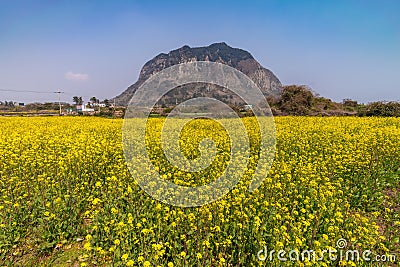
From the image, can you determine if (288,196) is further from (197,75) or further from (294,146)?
(197,75)

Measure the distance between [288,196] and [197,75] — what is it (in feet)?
22.8

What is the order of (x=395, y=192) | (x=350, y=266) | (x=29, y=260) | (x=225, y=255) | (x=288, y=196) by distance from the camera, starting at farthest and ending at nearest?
1. (x=395, y=192)
2. (x=288, y=196)
3. (x=29, y=260)
4. (x=225, y=255)
5. (x=350, y=266)

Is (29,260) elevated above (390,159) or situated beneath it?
situated beneath

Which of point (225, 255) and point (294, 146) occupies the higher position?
point (294, 146)

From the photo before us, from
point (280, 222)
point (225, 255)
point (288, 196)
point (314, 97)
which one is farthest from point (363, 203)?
point (314, 97)

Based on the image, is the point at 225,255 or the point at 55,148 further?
the point at 55,148

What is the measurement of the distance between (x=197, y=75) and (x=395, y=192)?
7498 millimetres

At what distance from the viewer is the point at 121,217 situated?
4406 mm

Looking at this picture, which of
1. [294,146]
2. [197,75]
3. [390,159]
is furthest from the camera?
[197,75]

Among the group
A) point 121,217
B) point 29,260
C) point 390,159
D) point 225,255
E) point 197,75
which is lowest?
point 29,260

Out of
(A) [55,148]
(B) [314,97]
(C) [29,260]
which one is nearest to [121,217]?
(C) [29,260]

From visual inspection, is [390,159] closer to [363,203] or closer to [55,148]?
[363,203]

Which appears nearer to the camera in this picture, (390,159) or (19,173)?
(19,173)

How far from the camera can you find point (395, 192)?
263 inches
